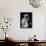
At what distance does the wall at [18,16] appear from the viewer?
4426 millimetres

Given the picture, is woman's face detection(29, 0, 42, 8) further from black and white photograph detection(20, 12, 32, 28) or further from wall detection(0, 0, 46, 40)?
black and white photograph detection(20, 12, 32, 28)

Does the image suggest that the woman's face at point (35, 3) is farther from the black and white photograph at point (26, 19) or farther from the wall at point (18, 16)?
the black and white photograph at point (26, 19)

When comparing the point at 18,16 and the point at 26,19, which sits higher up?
the point at 18,16

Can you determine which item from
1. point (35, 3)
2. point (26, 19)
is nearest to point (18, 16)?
point (26, 19)

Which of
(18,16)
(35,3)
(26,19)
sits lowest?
(26,19)

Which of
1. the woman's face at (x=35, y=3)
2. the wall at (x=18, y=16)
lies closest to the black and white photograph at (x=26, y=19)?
the wall at (x=18, y=16)

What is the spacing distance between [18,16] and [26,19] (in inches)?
11.9

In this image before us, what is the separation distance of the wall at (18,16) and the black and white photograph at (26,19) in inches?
4.2

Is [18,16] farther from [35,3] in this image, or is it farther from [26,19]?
[35,3]

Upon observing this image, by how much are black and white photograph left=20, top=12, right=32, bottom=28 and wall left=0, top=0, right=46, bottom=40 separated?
0.35ft

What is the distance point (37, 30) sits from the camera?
4.45 m

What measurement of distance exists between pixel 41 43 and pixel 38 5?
145cm

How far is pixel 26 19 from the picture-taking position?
450 cm

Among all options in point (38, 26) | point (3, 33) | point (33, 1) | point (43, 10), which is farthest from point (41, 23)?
point (3, 33)
